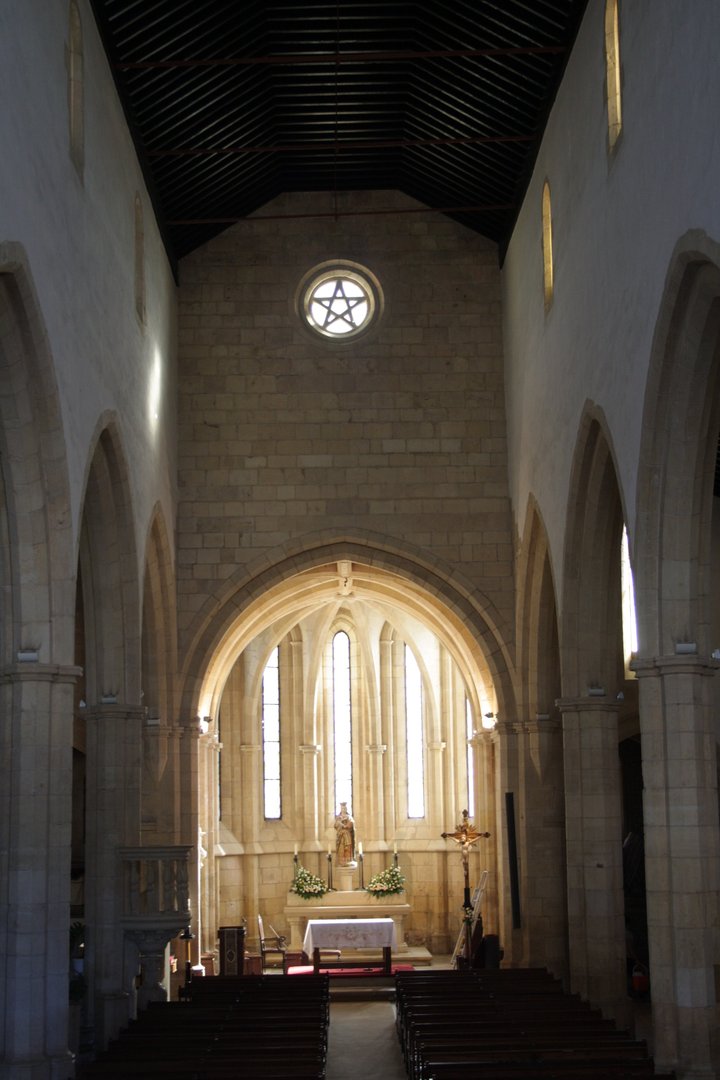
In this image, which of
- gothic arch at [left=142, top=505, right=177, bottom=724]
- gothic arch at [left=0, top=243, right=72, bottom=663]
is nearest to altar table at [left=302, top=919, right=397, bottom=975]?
gothic arch at [left=142, top=505, right=177, bottom=724]

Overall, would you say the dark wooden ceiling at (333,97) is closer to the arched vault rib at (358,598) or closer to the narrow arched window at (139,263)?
the narrow arched window at (139,263)

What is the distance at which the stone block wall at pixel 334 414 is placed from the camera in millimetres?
22750

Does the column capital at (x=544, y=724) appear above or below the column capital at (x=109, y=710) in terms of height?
below

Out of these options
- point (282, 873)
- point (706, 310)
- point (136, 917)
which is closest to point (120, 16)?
point (706, 310)

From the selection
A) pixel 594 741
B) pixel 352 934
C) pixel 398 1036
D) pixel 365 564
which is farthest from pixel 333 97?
Answer: pixel 352 934

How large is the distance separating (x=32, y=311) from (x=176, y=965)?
12.6m

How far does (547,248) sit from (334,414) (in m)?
5.19

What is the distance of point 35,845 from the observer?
1326 cm

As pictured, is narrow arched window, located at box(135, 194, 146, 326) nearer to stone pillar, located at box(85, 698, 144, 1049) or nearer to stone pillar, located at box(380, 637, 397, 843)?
stone pillar, located at box(85, 698, 144, 1049)

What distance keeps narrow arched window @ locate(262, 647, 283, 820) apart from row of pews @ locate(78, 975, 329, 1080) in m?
14.5

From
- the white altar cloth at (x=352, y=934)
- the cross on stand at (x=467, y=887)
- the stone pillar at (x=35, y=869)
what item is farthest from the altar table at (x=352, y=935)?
the stone pillar at (x=35, y=869)

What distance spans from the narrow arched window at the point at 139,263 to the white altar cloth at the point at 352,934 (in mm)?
11762

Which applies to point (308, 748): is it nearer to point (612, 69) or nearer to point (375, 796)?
point (375, 796)

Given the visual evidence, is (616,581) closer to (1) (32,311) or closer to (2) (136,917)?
(2) (136,917)
